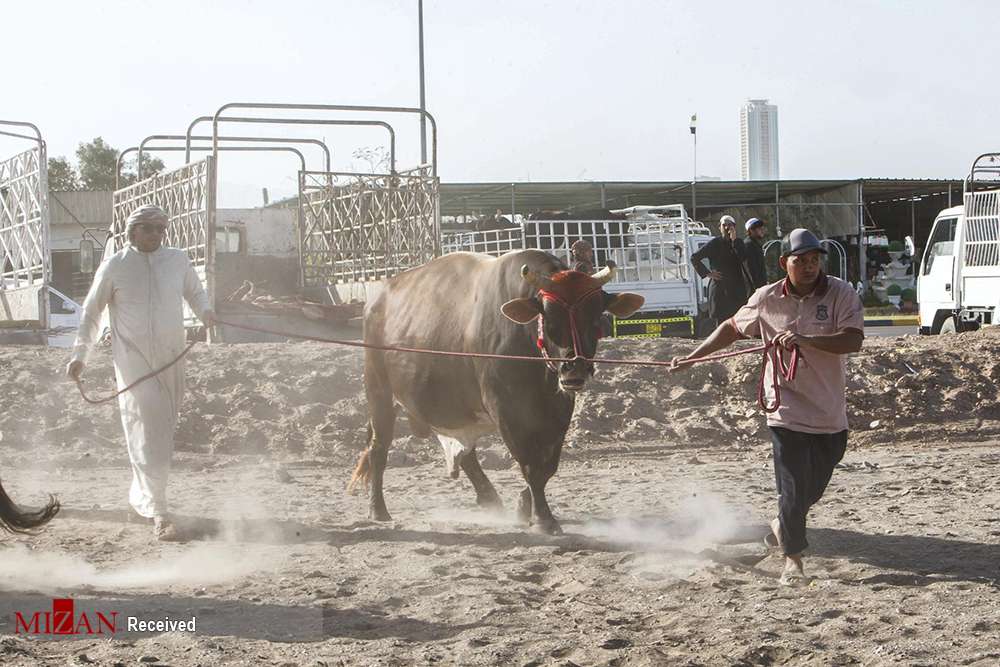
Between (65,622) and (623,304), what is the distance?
3.51 meters

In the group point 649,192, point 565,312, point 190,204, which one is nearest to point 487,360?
point 565,312

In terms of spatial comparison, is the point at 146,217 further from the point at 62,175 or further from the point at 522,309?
the point at 62,175

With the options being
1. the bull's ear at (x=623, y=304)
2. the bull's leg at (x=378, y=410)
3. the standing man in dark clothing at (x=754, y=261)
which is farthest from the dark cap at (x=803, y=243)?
the standing man in dark clothing at (x=754, y=261)

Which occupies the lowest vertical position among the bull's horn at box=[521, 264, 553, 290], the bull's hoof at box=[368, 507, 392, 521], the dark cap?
the bull's hoof at box=[368, 507, 392, 521]

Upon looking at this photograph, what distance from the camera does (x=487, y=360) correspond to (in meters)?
7.34

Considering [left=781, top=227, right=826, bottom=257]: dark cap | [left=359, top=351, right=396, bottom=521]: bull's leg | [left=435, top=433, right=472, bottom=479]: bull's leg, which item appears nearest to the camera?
[left=781, top=227, right=826, bottom=257]: dark cap

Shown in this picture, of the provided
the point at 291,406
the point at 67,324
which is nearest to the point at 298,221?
the point at 67,324

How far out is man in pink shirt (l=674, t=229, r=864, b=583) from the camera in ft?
18.4

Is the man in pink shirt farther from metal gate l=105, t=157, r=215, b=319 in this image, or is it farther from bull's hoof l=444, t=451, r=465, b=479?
metal gate l=105, t=157, r=215, b=319

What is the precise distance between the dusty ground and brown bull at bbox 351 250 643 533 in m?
0.42

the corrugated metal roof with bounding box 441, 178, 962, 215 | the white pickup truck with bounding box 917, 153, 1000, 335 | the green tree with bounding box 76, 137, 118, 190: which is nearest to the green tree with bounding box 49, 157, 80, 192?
the green tree with bounding box 76, 137, 118, 190

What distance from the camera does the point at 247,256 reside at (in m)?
16.6

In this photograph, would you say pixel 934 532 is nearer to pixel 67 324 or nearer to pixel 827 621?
pixel 827 621

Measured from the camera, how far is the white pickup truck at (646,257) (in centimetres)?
1759
